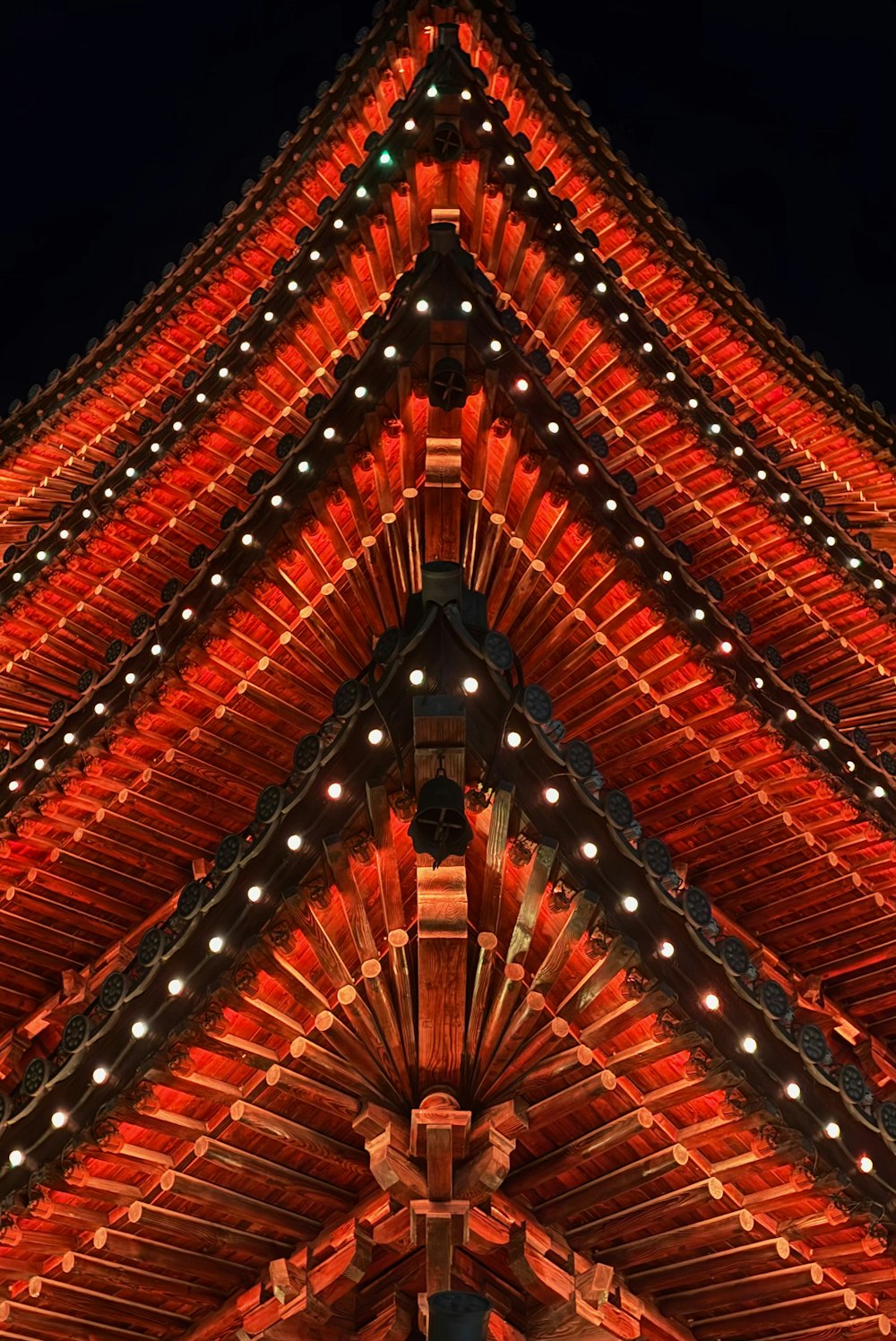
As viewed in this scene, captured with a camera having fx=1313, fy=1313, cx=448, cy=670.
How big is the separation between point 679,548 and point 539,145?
10.7m

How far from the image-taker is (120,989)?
7844 mm

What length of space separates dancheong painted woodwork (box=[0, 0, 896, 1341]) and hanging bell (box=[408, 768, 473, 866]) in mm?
29

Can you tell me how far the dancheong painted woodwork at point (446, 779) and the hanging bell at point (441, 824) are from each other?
3 cm

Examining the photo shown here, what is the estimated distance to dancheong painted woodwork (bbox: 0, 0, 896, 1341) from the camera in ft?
24.6

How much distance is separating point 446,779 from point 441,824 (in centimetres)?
25

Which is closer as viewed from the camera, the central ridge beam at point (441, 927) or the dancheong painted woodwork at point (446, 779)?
the central ridge beam at point (441, 927)

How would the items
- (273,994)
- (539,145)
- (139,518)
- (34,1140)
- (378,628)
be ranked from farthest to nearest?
(539,145) → (139,518) → (378,628) → (273,994) → (34,1140)

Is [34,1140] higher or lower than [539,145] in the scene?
lower

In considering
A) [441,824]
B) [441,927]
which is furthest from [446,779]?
[441,927]

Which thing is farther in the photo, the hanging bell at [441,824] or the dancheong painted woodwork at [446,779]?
the dancheong painted woodwork at [446,779]

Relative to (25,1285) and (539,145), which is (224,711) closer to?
(25,1285)

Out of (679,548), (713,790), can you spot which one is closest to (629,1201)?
(713,790)

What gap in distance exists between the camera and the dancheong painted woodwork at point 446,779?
295 inches

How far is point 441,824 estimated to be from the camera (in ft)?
23.0
